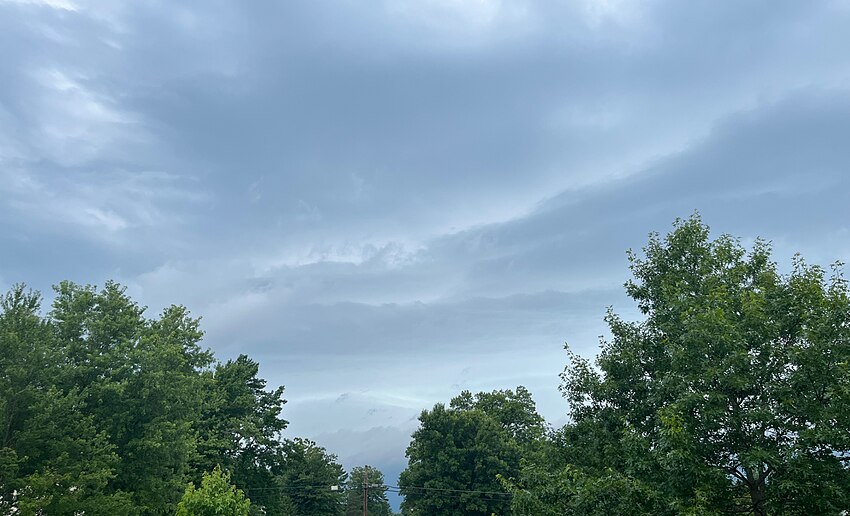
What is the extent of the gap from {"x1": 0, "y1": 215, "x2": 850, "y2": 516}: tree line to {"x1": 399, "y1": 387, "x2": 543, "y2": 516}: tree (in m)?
26.9

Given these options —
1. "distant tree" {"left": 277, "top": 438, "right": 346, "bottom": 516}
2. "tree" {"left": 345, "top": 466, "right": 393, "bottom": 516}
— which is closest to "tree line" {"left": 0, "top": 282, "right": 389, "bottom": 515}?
"distant tree" {"left": 277, "top": 438, "right": 346, "bottom": 516}

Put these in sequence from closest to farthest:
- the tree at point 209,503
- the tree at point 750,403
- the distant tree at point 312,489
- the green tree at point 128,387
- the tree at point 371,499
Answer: the tree at point 750,403 → the tree at point 209,503 → the green tree at point 128,387 → the distant tree at point 312,489 → the tree at point 371,499

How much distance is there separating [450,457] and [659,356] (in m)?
49.8

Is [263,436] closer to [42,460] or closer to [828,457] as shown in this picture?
[42,460]

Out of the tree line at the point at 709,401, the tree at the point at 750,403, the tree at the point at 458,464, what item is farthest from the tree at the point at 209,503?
the tree at the point at 458,464

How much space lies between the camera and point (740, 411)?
19.2 meters

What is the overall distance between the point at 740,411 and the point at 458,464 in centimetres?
5353

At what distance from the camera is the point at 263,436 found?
191ft

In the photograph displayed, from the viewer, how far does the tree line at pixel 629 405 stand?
18531 mm

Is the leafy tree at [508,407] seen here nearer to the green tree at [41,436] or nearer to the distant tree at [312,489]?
the distant tree at [312,489]

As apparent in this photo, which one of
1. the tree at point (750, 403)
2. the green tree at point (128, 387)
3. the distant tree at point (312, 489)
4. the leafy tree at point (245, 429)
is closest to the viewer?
the tree at point (750, 403)

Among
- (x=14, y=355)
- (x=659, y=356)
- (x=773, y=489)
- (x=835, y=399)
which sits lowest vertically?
(x=773, y=489)

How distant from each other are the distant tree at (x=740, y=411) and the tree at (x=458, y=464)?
153ft

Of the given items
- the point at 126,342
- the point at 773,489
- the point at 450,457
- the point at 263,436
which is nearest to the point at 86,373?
the point at 126,342
